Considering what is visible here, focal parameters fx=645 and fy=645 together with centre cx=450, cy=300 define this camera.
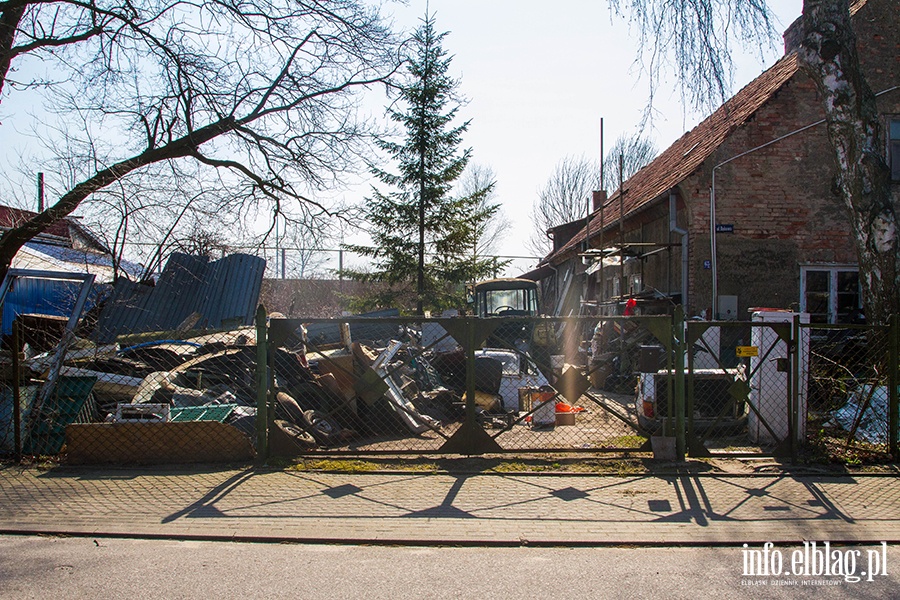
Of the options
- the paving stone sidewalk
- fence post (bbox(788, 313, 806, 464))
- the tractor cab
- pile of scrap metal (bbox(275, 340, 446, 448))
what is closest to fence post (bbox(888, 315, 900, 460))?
the paving stone sidewalk

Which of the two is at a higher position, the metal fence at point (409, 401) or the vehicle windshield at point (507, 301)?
the vehicle windshield at point (507, 301)

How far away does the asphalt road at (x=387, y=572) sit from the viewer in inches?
142

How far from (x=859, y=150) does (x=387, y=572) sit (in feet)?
25.9

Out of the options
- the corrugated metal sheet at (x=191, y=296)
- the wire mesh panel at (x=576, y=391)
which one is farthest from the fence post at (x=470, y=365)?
the corrugated metal sheet at (x=191, y=296)

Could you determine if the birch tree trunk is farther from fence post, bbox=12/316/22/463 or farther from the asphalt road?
fence post, bbox=12/316/22/463

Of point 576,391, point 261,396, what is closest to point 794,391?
point 576,391

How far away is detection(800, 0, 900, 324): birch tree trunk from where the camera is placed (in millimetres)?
8141

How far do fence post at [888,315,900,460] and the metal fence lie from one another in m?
0.02

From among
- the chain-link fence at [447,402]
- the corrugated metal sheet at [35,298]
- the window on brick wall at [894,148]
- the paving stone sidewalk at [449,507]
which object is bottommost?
the paving stone sidewalk at [449,507]

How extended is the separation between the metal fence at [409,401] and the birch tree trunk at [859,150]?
3.64 feet

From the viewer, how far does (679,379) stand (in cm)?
623

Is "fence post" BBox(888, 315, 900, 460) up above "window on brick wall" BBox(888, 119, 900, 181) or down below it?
below

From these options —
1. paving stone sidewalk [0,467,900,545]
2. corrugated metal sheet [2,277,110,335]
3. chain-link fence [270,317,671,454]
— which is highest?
corrugated metal sheet [2,277,110,335]

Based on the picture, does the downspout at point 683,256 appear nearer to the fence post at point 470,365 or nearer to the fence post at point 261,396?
the fence post at point 470,365
